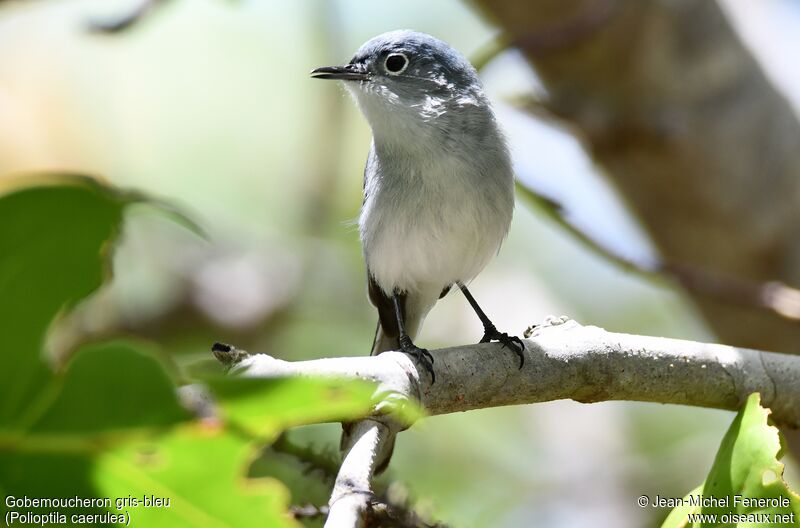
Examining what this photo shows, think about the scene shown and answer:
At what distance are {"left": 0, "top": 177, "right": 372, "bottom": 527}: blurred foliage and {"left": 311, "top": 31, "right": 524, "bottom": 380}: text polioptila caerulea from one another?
197 cm

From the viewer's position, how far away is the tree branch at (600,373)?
6.00 ft

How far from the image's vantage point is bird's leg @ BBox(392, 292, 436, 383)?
68.9 inches

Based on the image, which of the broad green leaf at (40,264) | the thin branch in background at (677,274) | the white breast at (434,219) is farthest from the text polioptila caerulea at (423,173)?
the broad green leaf at (40,264)

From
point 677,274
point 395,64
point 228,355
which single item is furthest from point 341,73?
point 228,355

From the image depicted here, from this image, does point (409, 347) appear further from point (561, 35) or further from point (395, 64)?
point (561, 35)

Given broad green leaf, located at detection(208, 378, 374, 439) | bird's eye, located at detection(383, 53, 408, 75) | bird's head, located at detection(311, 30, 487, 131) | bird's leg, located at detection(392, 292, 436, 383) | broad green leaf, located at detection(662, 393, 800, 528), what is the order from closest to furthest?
broad green leaf, located at detection(208, 378, 374, 439), broad green leaf, located at detection(662, 393, 800, 528), bird's leg, located at detection(392, 292, 436, 383), bird's head, located at detection(311, 30, 487, 131), bird's eye, located at detection(383, 53, 408, 75)

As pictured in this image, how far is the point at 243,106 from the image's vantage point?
643cm

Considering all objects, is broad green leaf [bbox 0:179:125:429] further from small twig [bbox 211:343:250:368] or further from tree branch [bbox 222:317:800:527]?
tree branch [bbox 222:317:800:527]

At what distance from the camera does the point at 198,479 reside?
0.81 m

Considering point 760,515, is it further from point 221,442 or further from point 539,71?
point 539,71

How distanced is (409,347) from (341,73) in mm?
1141

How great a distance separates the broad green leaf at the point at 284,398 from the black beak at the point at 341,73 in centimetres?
259

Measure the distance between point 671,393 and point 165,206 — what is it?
1481mm

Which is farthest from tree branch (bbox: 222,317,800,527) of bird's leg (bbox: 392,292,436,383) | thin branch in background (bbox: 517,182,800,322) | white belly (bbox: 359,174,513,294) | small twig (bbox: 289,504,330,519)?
white belly (bbox: 359,174,513,294)
